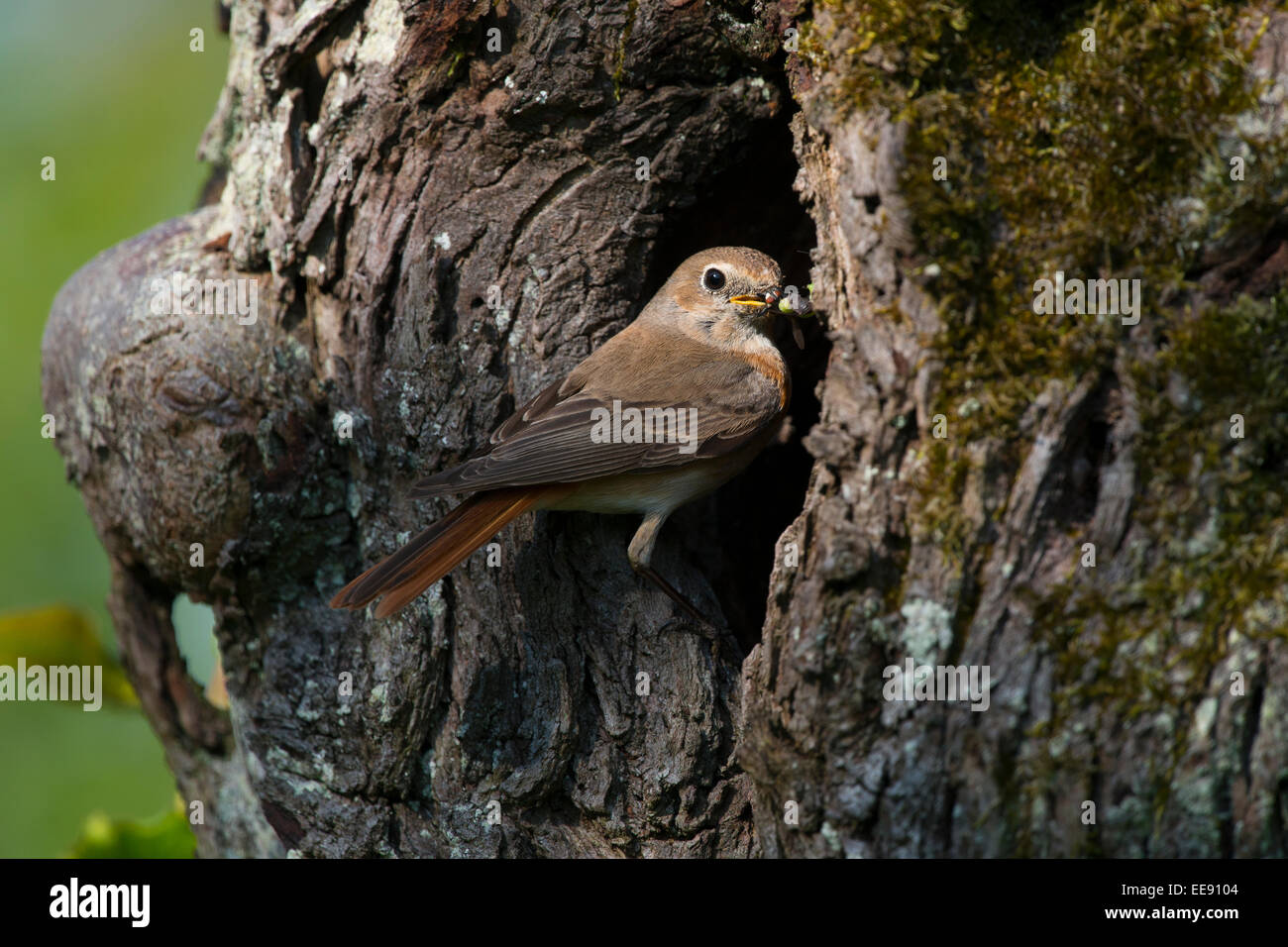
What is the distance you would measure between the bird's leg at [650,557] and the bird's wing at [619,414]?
222 millimetres

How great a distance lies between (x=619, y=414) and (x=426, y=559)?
3.07ft

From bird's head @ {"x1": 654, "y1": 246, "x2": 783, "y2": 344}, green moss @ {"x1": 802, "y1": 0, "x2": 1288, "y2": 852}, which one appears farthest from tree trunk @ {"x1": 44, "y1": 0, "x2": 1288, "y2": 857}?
bird's head @ {"x1": 654, "y1": 246, "x2": 783, "y2": 344}

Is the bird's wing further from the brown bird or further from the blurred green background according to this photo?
the blurred green background

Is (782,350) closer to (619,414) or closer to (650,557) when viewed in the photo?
(619,414)

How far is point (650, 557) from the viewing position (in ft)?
13.2

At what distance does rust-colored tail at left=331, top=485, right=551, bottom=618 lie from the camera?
354cm

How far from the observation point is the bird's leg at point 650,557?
12.6ft

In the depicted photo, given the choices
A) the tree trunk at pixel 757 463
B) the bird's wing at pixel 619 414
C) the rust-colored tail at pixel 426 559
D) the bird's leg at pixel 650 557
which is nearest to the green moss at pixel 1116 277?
the tree trunk at pixel 757 463

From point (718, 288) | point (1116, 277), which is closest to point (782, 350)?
point (718, 288)

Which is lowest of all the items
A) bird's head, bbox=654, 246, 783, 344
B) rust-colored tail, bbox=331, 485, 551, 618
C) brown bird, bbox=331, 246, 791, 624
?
rust-colored tail, bbox=331, 485, 551, 618

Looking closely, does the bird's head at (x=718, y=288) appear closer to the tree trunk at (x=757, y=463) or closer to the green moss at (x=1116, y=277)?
the tree trunk at (x=757, y=463)

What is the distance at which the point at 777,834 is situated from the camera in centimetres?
298
